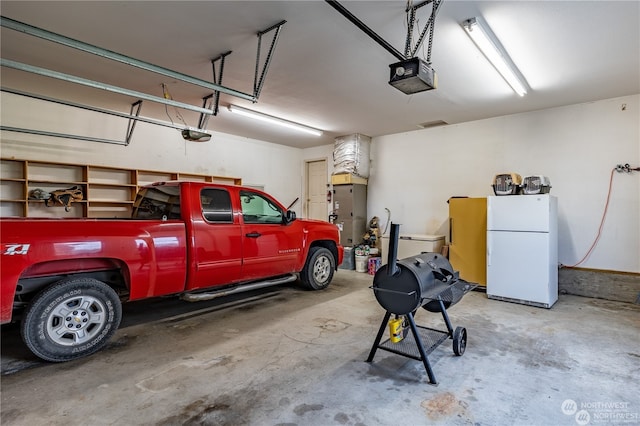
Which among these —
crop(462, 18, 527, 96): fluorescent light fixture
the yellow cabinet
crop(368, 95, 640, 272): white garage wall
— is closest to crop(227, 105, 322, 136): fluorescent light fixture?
crop(368, 95, 640, 272): white garage wall

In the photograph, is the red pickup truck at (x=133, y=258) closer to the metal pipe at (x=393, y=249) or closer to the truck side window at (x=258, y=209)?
the truck side window at (x=258, y=209)

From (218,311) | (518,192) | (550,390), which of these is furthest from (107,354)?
(518,192)

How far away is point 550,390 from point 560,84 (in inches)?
158

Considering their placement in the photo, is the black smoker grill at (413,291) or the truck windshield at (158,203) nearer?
the black smoker grill at (413,291)

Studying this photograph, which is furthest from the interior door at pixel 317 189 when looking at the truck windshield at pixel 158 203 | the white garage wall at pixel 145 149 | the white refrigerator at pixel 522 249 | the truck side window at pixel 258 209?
the truck windshield at pixel 158 203

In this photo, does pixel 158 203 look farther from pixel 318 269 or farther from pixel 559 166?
pixel 559 166

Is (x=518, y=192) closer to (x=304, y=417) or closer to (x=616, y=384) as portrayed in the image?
(x=616, y=384)

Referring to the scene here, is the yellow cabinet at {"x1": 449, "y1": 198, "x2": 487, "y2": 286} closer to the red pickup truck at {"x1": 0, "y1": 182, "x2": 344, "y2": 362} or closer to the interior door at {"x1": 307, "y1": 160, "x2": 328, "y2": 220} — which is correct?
the red pickup truck at {"x1": 0, "y1": 182, "x2": 344, "y2": 362}

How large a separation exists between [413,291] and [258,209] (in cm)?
261

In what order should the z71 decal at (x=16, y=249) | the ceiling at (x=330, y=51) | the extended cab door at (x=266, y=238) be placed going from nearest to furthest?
the z71 decal at (x=16, y=249) → the ceiling at (x=330, y=51) → the extended cab door at (x=266, y=238)

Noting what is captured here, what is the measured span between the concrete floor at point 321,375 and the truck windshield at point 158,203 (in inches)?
50.4

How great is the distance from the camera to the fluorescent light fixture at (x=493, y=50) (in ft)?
9.91

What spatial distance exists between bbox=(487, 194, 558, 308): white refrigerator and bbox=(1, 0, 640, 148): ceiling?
Answer: 1.67 m

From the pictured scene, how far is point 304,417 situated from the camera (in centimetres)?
207
